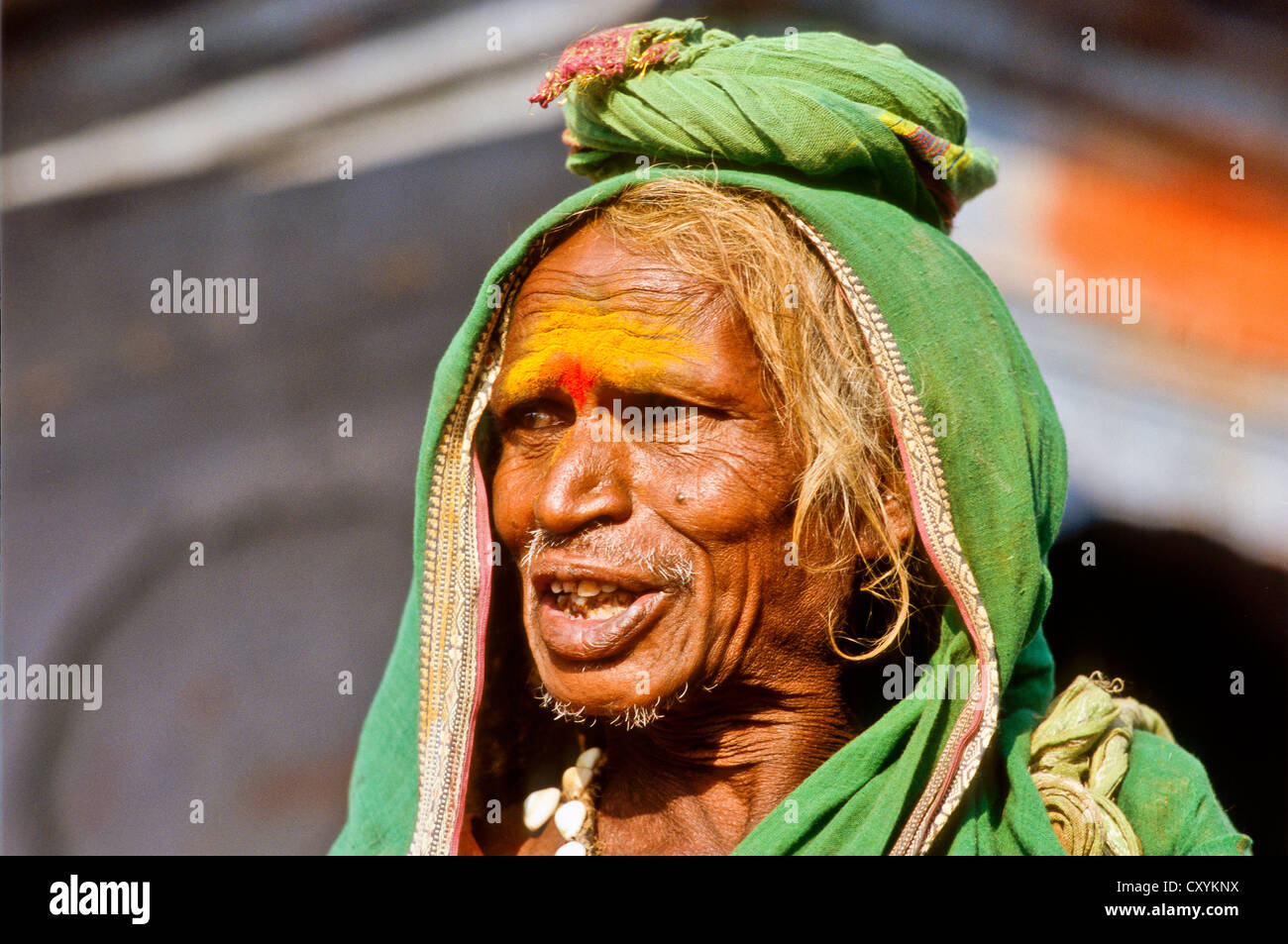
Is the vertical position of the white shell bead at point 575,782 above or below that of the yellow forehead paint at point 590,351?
below

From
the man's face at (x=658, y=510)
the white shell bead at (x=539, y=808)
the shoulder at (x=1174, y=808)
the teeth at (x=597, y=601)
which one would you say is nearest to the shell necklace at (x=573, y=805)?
the white shell bead at (x=539, y=808)

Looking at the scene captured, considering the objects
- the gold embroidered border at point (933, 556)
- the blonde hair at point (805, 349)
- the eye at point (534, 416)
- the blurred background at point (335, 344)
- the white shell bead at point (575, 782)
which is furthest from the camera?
the blurred background at point (335, 344)

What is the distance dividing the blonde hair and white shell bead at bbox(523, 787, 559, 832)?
653 mm

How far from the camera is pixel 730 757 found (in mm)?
2406

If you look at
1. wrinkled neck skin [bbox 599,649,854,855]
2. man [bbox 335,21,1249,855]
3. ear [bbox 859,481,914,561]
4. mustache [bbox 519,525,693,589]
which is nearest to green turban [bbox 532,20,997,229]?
man [bbox 335,21,1249,855]

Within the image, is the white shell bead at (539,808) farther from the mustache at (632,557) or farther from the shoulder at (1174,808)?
the shoulder at (1174,808)

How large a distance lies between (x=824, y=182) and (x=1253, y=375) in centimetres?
198

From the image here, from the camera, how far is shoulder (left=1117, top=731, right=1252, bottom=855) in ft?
7.58

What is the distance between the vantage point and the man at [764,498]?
2.24m

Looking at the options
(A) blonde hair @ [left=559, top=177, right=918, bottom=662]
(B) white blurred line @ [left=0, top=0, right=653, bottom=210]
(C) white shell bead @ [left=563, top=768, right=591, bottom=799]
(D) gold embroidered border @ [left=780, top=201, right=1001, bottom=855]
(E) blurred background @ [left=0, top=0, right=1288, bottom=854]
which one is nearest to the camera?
(D) gold embroidered border @ [left=780, top=201, right=1001, bottom=855]

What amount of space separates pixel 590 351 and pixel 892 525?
24.7 inches

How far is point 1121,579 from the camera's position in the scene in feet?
13.1

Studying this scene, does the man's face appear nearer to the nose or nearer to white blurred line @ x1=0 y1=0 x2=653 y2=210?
the nose
